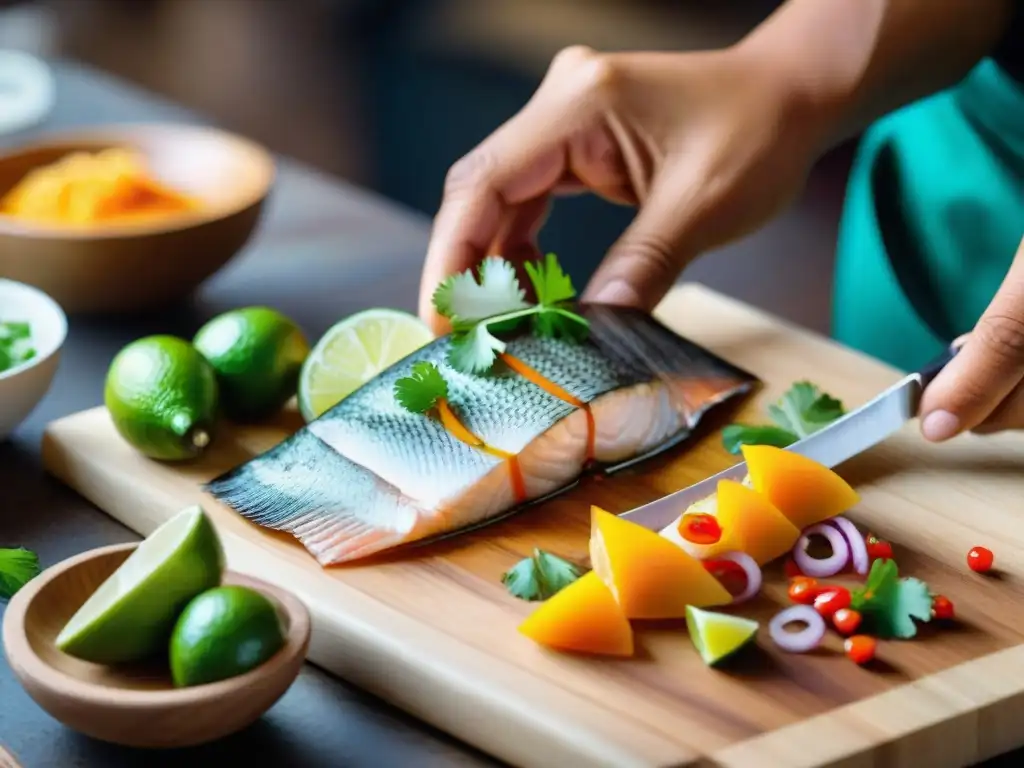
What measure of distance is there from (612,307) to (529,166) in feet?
0.92

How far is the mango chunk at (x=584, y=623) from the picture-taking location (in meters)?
1.33

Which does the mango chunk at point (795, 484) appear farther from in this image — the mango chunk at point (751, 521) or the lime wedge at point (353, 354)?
the lime wedge at point (353, 354)

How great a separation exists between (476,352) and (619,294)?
320 mm

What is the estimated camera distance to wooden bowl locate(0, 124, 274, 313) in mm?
2035

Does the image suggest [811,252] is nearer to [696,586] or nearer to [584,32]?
[584,32]

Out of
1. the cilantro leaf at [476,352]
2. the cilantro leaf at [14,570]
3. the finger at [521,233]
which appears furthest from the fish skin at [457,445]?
the finger at [521,233]

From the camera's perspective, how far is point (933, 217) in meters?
2.30

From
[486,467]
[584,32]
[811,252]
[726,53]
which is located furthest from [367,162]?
[486,467]

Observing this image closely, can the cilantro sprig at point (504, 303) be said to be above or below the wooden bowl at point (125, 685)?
above

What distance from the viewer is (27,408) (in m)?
1.77

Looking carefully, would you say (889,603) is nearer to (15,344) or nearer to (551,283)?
(551,283)

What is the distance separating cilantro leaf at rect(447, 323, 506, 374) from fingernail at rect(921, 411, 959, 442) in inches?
20.4

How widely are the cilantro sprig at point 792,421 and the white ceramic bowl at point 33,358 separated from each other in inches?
33.9

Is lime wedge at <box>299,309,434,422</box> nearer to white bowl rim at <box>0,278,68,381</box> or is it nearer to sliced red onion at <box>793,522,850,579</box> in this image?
white bowl rim at <box>0,278,68,381</box>
